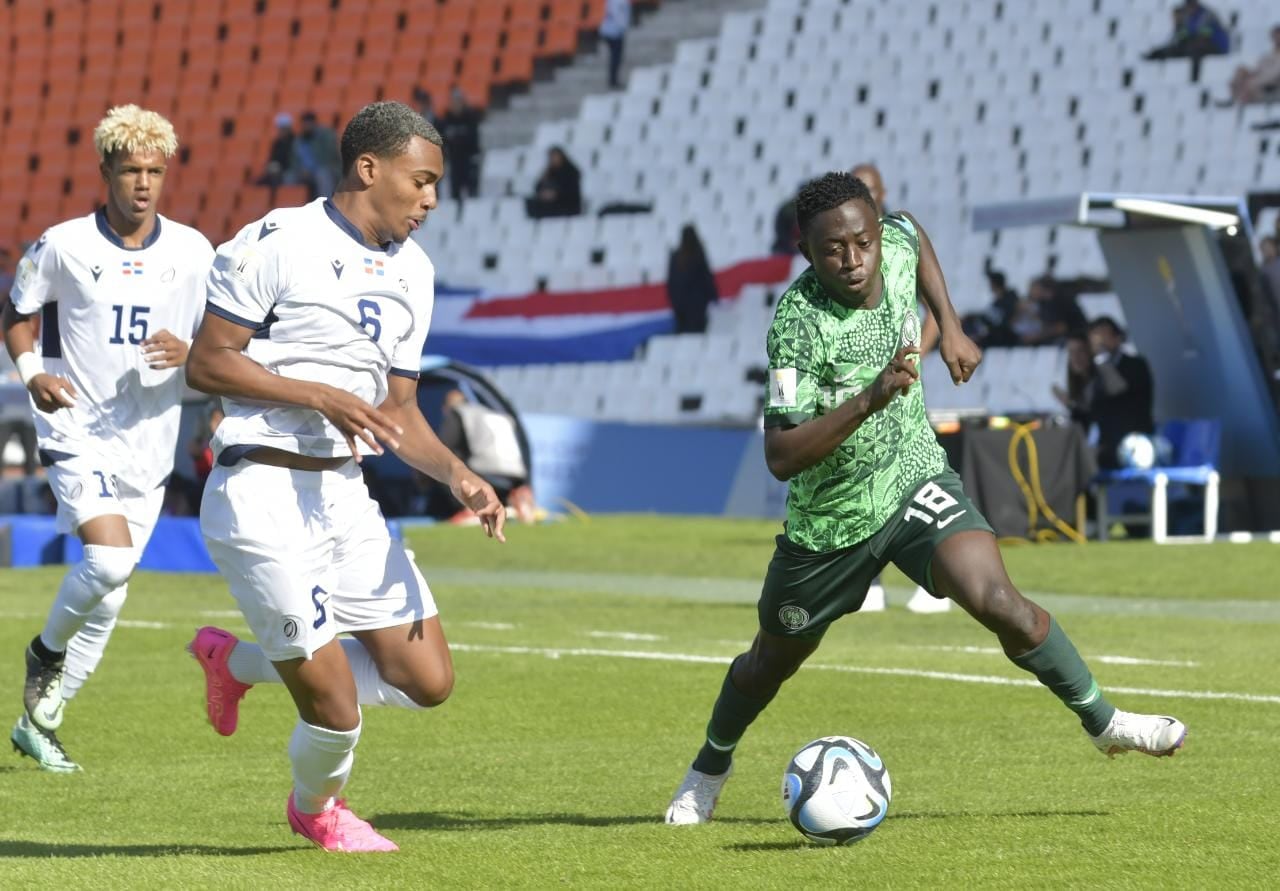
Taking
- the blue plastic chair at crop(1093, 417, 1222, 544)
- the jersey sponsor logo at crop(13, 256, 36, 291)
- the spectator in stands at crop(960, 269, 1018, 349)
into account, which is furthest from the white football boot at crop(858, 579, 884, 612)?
the spectator in stands at crop(960, 269, 1018, 349)

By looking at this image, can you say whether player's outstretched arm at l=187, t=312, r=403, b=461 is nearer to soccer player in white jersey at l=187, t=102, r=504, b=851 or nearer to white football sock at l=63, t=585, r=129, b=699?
soccer player in white jersey at l=187, t=102, r=504, b=851

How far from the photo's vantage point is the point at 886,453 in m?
6.28

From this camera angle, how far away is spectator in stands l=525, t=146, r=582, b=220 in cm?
3088

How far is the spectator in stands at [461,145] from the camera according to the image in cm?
3244

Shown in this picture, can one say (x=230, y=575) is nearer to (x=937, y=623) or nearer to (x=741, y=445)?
(x=937, y=623)

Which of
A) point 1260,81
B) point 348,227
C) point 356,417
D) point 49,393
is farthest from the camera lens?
point 1260,81

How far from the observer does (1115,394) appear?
1877 centimetres

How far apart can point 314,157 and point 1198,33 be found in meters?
14.2

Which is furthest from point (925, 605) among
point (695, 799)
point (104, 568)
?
point (695, 799)

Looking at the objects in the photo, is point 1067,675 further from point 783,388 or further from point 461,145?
point 461,145

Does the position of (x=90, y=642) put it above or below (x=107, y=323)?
below

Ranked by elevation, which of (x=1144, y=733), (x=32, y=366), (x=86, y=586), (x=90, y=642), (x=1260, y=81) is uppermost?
A: (x=1260, y=81)

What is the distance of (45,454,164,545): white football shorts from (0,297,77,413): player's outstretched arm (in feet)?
0.75

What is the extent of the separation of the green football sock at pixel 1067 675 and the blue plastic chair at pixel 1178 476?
12.5m
